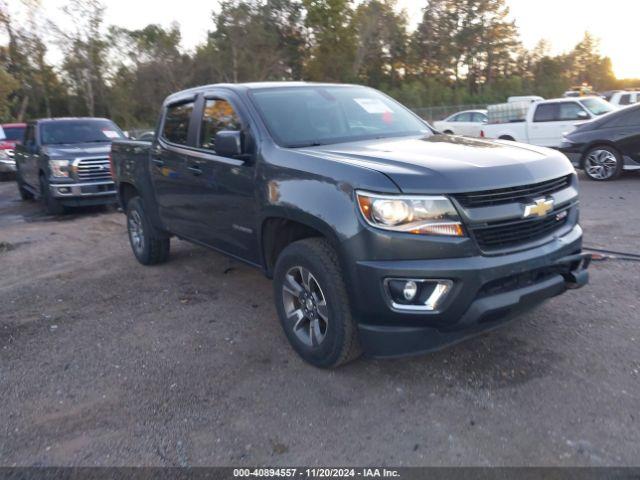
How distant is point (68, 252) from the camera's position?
7746mm

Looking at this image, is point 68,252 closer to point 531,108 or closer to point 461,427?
point 461,427

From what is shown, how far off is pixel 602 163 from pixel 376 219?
937 cm

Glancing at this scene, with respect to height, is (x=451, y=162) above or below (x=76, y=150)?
above

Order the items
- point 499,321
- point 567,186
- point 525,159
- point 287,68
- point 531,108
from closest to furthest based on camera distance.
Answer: point 499,321
point 525,159
point 567,186
point 531,108
point 287,68

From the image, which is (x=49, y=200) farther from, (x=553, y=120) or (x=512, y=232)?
(x=553, y=120)

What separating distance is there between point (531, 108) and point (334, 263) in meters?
12.8

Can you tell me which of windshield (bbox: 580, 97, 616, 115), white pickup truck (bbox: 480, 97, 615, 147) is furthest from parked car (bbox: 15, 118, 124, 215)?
windshield (bbox: 580, 97, 616, 115)

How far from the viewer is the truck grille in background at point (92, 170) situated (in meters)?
10.4

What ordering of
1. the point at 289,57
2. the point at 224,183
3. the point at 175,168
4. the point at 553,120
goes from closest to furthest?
the point at 224,183, the point at 175,168, the point at 553,120, the point at 289,57

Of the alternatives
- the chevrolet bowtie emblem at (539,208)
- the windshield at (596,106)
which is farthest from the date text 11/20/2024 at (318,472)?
the windshield at (596,106)

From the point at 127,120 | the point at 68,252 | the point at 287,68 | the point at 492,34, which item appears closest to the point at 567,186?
the point at 68,252

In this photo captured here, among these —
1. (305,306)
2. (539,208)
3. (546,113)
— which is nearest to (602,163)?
(546,113)

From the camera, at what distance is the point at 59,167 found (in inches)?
407

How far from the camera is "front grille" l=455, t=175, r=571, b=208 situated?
3268 millimetres
